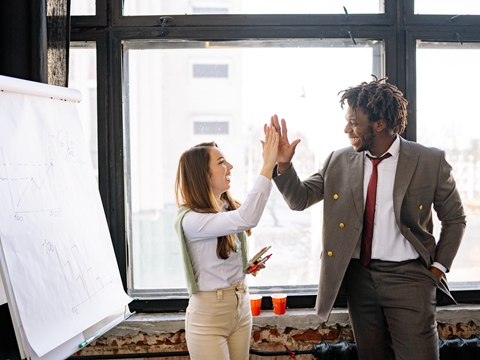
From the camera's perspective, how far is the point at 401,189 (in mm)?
2133

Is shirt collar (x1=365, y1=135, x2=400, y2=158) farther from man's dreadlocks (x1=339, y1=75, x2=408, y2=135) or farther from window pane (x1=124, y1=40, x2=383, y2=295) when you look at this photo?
window pane (x1=124, y1=40, x2=383, y2=295)

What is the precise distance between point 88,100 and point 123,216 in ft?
2.19

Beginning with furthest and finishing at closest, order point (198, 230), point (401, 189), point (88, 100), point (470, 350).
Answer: point (88, 100) → point (470, 350) → point (401, 189) → point (198, 230)

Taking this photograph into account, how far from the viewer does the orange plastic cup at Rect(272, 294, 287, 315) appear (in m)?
2.49

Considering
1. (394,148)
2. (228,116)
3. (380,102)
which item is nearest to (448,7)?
(380,102)

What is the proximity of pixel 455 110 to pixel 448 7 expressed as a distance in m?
0.58

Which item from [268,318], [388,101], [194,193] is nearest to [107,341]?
[268,318]

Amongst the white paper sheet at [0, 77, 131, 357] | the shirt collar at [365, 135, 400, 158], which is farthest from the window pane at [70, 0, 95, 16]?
the shirt collar at [365, 135, 400, 158]

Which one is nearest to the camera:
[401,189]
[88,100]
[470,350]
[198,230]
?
[198,230]

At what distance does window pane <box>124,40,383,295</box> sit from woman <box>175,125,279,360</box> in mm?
554

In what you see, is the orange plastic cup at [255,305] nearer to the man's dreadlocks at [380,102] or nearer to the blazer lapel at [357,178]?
the blazer lapel at [357,178]

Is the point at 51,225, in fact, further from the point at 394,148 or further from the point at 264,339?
the point at 394,148

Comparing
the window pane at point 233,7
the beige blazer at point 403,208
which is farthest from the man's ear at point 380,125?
the window pane at point 233,7

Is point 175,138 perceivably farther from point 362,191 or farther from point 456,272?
point 456,272
